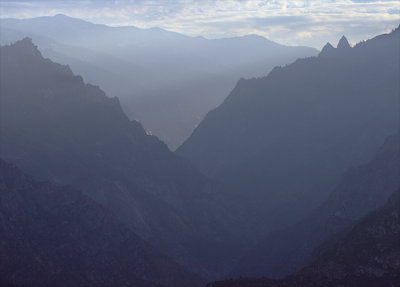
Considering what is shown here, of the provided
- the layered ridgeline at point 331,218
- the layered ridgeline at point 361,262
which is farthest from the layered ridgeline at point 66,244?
the layered ridgeline at point 361,262

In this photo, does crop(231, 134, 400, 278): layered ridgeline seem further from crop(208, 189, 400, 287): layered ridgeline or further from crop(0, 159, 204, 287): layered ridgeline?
crop(208, 189, 400, 287): layered ridgeline

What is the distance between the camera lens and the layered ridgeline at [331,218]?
163m

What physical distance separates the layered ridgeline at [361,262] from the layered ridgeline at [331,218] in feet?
157

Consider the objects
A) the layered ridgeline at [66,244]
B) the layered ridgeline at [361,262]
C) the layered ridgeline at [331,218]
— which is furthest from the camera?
the layered ridgeline at [331,218]

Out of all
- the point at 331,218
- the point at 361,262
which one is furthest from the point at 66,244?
the point at 331,218

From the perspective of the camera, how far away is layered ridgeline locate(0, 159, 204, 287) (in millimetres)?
117875

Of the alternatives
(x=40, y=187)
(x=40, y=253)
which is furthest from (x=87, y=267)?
(x=40, y=187)

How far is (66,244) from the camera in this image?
132750mm

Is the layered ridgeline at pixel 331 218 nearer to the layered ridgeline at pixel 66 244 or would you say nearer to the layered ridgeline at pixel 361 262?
the layered ridgeline at pixel 66 244

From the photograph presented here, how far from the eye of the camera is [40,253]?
122688 millimetres

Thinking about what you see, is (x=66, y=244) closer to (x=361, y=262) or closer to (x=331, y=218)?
(x=361, y=262)

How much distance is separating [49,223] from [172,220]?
64940mm

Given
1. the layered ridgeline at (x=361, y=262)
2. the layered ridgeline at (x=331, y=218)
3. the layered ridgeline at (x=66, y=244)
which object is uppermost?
the layered ridgeline at (x=361, y=262)

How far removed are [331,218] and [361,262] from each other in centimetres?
7224
